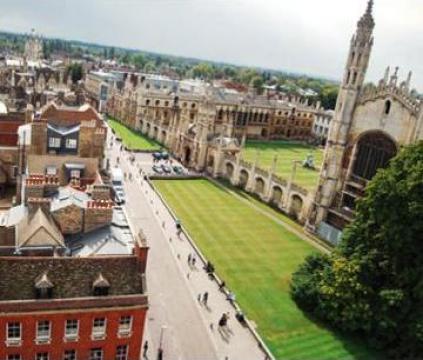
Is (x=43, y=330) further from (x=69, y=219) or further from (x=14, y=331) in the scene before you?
(x=69, y=219)

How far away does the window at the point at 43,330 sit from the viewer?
20578 mm

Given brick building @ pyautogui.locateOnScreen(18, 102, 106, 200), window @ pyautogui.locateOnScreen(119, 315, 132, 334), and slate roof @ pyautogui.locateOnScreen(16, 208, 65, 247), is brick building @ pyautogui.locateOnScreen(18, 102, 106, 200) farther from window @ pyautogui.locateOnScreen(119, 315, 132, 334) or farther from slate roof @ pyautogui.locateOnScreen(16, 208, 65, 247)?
window @ pyautogui.locateOnScreen(119, 315, 132, 334)

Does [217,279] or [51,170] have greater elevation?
[51,170]

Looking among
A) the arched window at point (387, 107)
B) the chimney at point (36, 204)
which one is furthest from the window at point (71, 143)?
the arched window at point (387, 107)

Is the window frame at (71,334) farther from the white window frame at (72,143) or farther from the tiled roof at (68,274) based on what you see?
the white window frame at (72,143)

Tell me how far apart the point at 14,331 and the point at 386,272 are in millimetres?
21475

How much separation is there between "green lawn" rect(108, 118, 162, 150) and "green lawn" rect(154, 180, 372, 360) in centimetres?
1831

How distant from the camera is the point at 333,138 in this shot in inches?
1805

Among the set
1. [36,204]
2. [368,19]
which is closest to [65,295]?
[36,204]

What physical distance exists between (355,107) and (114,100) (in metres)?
65.8

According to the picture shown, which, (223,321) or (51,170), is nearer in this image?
(223,321)

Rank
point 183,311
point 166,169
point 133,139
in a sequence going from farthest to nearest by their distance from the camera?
1. point 133,139
2. point 166,169
3. point 183,311

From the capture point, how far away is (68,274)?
21406 millimetres

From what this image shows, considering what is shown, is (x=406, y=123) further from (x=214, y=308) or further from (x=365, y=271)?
(x=214, y=308)
